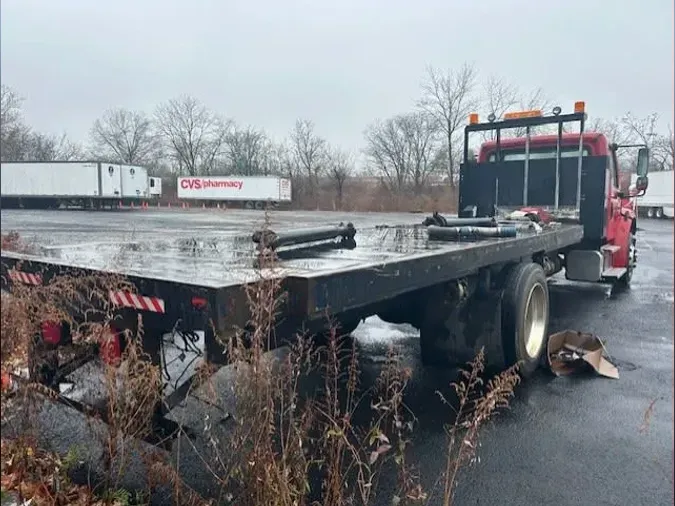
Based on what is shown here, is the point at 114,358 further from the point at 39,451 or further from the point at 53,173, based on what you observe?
the point at 53,173

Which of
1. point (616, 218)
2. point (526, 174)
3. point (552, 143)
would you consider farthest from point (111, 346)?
point (616, 218)

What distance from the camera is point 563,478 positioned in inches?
133

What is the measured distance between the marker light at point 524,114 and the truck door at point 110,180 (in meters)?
33.4

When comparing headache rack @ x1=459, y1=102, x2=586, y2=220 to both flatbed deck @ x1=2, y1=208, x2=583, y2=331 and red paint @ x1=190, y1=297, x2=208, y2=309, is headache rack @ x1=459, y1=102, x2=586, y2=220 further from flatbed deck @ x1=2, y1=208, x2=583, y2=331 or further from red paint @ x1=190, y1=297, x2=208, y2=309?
red paint @ x1=190, y1=297, x2=208, y2=309

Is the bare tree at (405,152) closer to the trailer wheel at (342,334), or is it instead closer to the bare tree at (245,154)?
the bare tree at (245,154)

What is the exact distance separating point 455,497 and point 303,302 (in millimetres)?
1444

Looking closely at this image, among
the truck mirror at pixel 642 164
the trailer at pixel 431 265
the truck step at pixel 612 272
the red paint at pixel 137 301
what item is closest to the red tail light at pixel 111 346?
the trailer at pixel 431 265

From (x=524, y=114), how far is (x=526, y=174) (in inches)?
32.0

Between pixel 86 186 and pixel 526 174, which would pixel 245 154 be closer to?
pixel 86 186

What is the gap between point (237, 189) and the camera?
47719mm

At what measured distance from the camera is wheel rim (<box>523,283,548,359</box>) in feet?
17.3

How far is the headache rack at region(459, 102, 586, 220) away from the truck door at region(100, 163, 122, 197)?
33.0 metres

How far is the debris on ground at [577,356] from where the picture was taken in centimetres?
531

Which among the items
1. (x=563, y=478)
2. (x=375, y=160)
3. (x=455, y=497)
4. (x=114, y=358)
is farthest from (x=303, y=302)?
(x=375, y=160)
